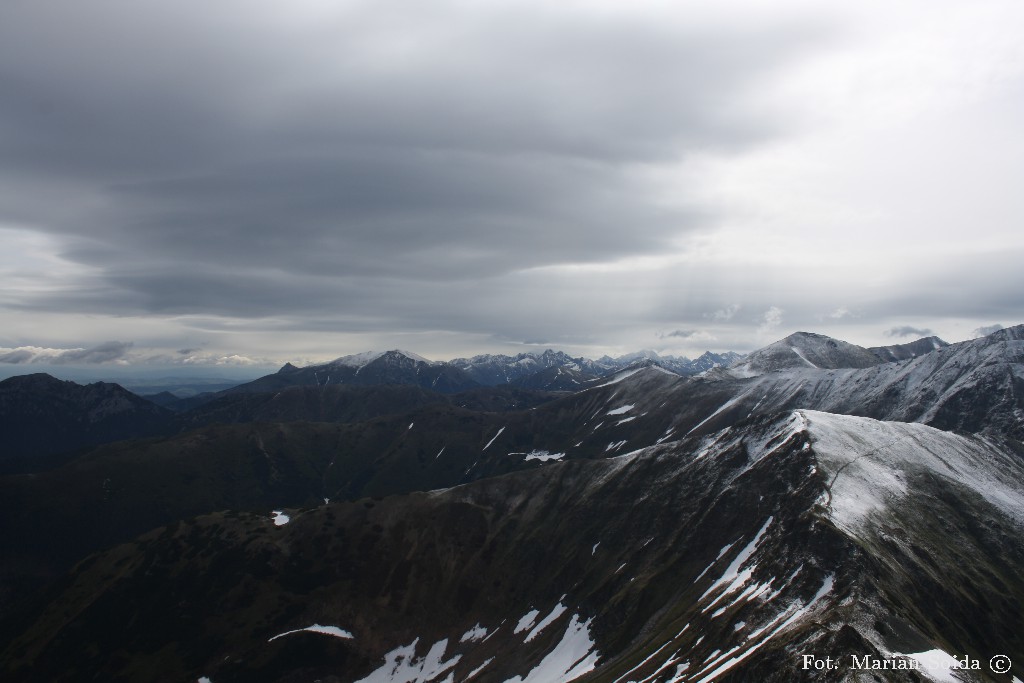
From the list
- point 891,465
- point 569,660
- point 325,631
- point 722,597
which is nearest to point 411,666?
point 325,631

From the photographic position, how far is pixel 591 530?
199m

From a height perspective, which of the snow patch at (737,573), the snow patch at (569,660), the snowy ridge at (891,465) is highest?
the snowy ridge at (891,465)

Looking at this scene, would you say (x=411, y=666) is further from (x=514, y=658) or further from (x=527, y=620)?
(x=514, y=658)

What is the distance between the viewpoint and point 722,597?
122 m

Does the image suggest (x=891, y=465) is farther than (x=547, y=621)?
No

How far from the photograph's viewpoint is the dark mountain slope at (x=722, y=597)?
10012 cm

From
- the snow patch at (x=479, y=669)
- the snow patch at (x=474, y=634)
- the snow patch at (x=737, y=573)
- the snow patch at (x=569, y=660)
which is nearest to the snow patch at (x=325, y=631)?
the snow patch at (x=474, y=634)

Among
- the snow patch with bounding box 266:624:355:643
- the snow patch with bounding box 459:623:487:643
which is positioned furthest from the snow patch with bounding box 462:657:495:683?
the snow patch with bounding box 266:624:355:643

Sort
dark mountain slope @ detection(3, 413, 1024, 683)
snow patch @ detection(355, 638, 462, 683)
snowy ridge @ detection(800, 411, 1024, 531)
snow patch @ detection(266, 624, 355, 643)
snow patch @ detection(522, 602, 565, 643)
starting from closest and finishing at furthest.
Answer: dark mountain slope @ detection(3, 413, 1024, 683)
snowy ridge @ detection(800, 411, 1024, 531)
snow patch @ detection(522, 602, 565, 643)
snow patch @ detection(355, 638, 462, 683)
snow patch @ detection(266, 624, 355, 643)

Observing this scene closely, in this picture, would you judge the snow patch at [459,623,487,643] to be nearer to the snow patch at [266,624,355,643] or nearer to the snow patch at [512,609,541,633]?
the snow patch at [512,609,541,633]

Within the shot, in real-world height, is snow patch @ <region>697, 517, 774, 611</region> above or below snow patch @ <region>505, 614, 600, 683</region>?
above

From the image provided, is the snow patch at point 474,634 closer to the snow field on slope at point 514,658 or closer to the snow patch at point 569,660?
the snow field on slope at point 514,658

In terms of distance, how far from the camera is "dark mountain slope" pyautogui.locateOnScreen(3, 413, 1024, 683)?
100125 mm

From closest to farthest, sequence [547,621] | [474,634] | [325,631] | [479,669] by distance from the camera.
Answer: [479,669], [547,621], [474,634], [325,631]
